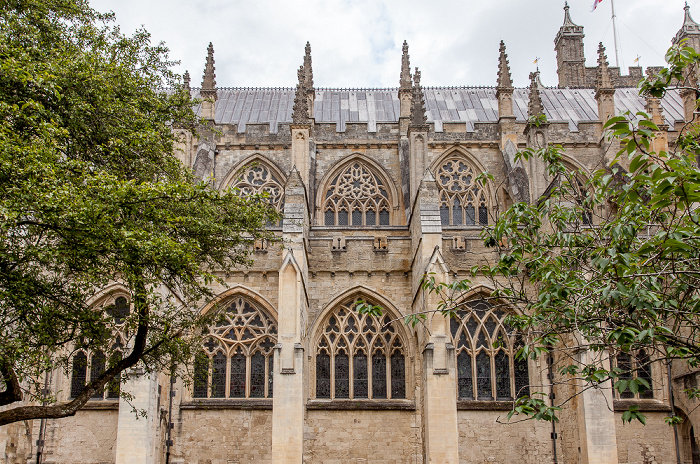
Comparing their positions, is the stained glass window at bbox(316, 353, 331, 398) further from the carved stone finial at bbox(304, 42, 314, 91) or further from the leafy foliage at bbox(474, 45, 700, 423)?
the carved stone finial at bbox(304, 42, 314, 91)

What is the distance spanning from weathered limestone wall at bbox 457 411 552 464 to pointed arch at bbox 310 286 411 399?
2037mm

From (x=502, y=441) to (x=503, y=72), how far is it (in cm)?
1313

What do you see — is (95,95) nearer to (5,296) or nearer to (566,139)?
(5,296)

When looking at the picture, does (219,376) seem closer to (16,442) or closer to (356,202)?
(16,442)

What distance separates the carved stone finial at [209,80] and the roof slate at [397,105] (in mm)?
2391

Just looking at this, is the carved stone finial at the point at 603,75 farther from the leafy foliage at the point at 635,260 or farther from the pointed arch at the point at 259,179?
the leafy foliage at the point at 635,260

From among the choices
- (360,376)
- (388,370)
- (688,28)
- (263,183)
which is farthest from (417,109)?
(688,28)

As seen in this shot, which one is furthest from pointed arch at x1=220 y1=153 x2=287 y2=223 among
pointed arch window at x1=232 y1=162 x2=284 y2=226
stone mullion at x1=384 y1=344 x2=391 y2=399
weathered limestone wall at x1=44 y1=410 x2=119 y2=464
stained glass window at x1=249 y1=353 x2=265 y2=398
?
weathered limestone wall at x1=44 y1=410 x2=119 y2=464

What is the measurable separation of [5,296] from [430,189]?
11.5 metres

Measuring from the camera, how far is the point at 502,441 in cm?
1741

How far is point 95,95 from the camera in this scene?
10.7 meters

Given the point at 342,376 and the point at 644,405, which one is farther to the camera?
the point at 342,376

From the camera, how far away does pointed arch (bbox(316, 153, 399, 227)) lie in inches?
883

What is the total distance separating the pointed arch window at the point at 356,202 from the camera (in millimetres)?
22453
